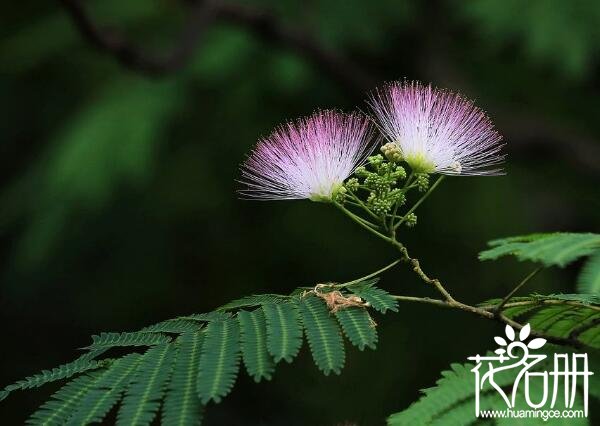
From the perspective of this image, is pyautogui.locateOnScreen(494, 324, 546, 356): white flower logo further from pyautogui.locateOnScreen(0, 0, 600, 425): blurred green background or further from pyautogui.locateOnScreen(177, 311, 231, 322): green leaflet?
pyautogui.locateOnScreen(0, 0, 600, 425): blurred green background

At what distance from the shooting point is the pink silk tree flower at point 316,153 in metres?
2.18

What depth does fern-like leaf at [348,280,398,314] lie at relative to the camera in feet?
6.75

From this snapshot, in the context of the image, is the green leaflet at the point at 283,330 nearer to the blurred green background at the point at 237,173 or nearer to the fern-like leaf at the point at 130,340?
the fern-like leaf at the point at 130,340

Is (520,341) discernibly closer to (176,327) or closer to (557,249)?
(557,249)

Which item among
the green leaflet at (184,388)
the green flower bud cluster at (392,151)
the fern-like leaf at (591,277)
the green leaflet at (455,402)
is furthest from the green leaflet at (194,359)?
the fern-like leaf at (591,277)

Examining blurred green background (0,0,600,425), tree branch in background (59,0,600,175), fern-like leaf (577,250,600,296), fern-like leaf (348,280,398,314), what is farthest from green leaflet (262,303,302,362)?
blurred green background (0,0,600,425)

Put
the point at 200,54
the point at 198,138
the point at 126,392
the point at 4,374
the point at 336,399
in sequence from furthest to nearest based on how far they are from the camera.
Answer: the point at 4,374 < the point at 198,138 < the point at 336,399 < the point at 200,54 < the point at 126,392

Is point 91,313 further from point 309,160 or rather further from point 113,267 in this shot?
point 309,160

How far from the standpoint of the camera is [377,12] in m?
6.36

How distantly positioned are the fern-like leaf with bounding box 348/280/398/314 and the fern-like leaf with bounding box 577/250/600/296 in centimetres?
35

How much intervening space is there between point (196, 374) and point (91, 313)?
5.99m

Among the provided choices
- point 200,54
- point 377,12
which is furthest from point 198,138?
point 377,12

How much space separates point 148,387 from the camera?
1975 mm

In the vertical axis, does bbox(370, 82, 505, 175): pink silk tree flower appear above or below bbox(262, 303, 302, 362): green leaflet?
above
